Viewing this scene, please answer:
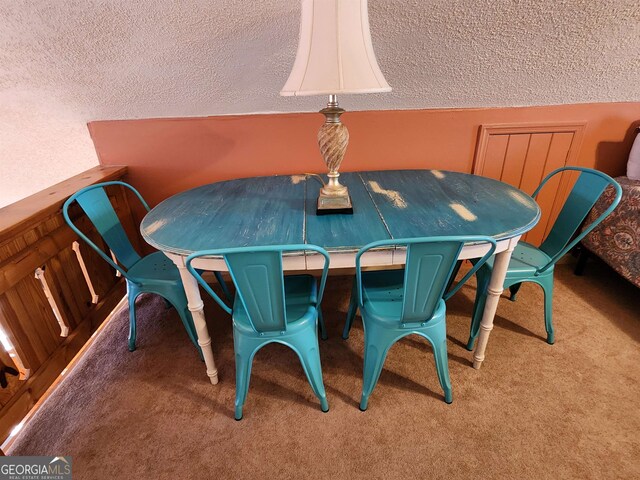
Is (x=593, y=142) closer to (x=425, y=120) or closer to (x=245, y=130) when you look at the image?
(x=425, y=120)

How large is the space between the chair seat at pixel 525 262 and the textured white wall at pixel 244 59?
84cm

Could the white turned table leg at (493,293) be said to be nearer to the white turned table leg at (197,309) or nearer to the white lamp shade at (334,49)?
the white lamp shade at (334,49)

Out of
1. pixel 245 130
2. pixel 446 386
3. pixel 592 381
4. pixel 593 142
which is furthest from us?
pixel 593 142

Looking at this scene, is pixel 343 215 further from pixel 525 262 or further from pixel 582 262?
pixel 582 262

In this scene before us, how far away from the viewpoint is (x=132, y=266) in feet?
5.47

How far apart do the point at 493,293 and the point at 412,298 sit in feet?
1.54

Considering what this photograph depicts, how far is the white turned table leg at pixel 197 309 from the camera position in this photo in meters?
1.23

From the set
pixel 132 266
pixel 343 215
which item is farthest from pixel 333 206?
pixel 132 266

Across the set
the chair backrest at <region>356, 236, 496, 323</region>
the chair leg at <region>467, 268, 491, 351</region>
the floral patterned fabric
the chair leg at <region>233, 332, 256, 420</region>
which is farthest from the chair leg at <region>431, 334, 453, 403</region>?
the floral patterned fabric

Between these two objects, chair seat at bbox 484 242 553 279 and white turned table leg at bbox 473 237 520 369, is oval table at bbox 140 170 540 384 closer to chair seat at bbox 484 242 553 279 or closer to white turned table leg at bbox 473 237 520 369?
white turned table leg at bbox 473 237 520 369

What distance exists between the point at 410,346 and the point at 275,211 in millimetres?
946

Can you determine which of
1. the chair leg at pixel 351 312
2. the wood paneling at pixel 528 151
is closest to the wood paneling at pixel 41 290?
the chair leg at pixel 351 312

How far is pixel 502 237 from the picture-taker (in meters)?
1.16

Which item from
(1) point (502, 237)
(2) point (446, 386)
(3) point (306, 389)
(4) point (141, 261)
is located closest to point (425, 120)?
(1) point (502, 237)
